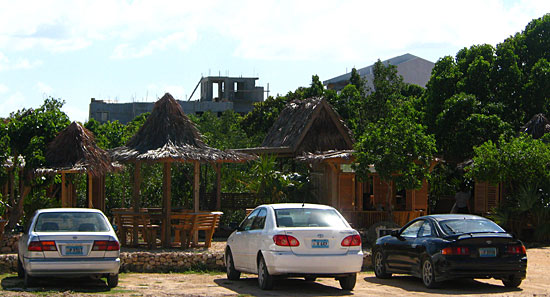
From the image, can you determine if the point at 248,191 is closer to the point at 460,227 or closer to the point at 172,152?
the point at 172,152

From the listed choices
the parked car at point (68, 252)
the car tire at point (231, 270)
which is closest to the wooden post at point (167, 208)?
the car tire at point (231, 270)

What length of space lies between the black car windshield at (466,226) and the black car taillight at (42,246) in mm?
7158

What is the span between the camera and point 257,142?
4675cm

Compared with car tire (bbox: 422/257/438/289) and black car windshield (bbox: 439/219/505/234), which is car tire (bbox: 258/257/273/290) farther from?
black car windshield (bbox: 439/219/505/234)

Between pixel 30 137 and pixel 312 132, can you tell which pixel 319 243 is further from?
pixel 312 132

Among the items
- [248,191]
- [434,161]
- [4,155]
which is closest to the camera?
[4,155]

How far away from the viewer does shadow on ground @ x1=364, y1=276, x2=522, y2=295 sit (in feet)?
46.4

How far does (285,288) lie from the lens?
1432 centimetres

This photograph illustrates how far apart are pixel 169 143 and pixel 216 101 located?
6852 cm

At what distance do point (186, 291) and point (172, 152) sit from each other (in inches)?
297

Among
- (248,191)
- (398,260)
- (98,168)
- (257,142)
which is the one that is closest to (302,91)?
(257,142)

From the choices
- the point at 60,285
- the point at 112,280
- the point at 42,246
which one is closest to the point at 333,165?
the point at 112,280

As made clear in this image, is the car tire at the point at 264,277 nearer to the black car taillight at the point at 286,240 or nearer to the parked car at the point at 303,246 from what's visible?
the parked car at the point at 303,246

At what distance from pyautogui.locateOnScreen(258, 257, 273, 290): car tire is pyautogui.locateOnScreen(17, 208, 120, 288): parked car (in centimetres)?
255
